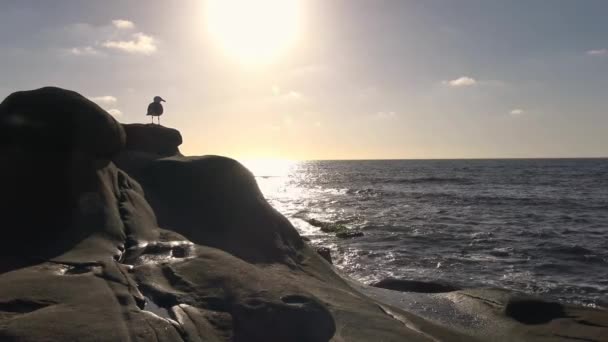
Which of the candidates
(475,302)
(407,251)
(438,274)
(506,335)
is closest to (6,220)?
(506,335)

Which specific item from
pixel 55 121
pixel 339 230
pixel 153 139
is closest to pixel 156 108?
pixel 153 139

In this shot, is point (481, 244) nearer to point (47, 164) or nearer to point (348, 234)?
point (348, 234)

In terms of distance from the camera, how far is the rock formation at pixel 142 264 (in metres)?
5.07

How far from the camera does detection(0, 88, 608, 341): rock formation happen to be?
5.07 m

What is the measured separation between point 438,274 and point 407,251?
415 centimetres

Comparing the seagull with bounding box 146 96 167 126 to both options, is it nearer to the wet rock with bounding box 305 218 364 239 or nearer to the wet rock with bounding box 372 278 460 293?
the wet rock with bounding box 372 278 460 293

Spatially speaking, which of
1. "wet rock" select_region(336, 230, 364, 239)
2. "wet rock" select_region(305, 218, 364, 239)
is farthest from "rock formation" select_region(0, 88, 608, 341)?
"wet rock" select_region(305, 218, 364, 239)

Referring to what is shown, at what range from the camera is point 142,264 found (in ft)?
22.7

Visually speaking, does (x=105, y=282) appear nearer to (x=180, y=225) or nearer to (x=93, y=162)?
(x=93, y=162)

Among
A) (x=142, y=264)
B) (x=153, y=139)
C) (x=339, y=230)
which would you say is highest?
(x=153, y=139)

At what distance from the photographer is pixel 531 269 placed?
1733cm

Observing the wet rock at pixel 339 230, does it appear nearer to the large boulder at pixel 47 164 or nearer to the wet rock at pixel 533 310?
the wet rock at pixel 533 310

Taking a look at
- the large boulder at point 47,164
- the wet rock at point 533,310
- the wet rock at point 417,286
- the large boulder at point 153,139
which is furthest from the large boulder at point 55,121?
the wet rock at point 533,310

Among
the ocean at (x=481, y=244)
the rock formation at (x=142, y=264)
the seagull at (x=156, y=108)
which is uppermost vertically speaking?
the seagull at (x=156, y=108)
